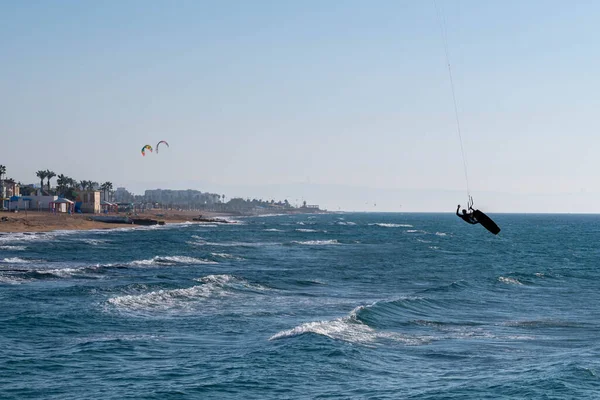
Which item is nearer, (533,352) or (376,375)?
(376,375)

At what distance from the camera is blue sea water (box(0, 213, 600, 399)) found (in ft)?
65.9

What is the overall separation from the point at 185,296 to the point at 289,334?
37.5 ft

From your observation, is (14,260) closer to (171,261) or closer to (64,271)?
(64,271)

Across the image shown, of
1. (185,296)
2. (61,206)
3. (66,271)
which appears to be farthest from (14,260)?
(61,206)

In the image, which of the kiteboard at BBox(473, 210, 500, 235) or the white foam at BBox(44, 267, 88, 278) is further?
the white foam at BBox(44, 267, 88, 278)

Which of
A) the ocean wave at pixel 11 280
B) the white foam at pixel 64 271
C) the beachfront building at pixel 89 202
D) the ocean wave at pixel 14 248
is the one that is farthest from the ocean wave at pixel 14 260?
the beachfront building at pixel 89 202

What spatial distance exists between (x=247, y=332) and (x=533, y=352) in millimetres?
9440

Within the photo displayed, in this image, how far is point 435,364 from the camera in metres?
23.1

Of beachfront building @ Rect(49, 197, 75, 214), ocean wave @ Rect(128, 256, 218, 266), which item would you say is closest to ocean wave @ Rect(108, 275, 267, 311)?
ocean wave @ Rect(128, 256, 218, 266)

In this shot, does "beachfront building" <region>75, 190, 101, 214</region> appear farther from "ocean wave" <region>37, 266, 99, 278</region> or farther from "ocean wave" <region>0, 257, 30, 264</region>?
"ocean wave" <region>37, 266, 99, 278</region>

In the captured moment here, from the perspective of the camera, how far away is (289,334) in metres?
26.4

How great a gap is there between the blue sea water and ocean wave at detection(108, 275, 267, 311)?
0.10 meters

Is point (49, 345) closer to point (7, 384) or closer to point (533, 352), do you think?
point (7, 384)

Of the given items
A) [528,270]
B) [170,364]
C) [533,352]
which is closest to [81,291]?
[170,364]
